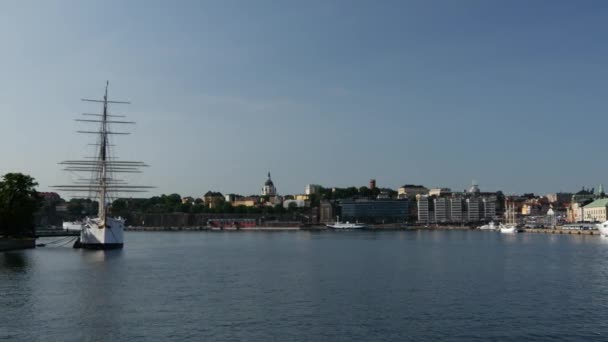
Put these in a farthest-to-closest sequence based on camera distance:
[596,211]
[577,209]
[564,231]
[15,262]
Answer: [577,209] < [596,211] < [564,231] < [15,262]

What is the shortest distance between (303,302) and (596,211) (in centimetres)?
14441

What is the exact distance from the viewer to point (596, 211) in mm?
157000

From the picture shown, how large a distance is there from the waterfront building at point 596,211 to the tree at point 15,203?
125m

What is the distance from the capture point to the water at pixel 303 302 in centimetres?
2358

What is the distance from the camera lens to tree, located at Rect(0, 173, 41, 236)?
214ft

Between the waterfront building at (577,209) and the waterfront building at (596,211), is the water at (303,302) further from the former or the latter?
the waterfront building at (577,209)

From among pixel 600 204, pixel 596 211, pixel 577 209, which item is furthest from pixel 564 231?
pixel 577 209

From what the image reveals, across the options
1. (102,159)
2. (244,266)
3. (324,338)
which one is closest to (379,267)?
(244,266)

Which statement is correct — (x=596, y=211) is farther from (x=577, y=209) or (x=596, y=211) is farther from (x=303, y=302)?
(x=303, y=302)

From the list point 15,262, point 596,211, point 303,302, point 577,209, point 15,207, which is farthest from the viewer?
point 577,209

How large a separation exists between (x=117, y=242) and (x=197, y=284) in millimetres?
37630

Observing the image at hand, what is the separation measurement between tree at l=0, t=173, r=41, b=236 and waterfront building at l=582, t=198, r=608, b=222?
125 metres

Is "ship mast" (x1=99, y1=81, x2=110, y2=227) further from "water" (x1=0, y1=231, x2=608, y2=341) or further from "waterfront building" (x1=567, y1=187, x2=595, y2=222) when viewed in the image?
"waterfront building" (x1=567, y1=187, x2=595, y2=222)

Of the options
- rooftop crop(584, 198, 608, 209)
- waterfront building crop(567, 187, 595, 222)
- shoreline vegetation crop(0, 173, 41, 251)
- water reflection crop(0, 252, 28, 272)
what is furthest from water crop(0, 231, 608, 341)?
waterfront building crop(567, 187, 595, 222)
